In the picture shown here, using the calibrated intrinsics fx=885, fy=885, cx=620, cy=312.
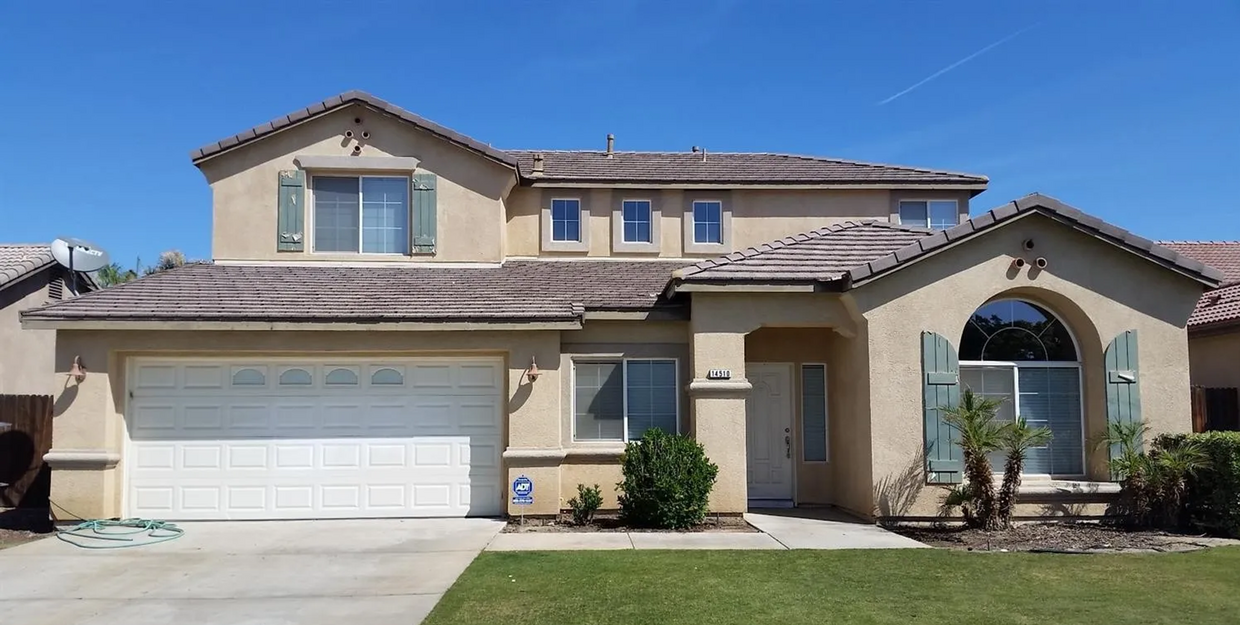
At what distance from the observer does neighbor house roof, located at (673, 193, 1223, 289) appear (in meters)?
11.9

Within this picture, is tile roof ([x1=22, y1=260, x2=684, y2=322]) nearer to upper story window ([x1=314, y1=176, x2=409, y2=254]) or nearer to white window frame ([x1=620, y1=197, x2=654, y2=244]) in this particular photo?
upper story window ([x1=314, y1=176, x2=409, y2=254])

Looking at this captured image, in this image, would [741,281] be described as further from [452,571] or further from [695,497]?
[452,571]

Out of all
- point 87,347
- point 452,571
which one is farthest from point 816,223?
point 87,347

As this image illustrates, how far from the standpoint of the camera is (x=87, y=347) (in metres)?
12.2

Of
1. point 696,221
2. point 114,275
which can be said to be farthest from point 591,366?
point 114,275

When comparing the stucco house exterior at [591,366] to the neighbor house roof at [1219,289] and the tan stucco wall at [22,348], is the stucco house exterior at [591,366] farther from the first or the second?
the tan stucco wall at [22,348]

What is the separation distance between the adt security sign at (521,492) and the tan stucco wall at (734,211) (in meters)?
4.84

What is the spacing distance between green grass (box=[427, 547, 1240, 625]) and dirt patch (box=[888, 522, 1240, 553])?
43cm

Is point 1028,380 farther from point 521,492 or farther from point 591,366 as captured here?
point 521,492

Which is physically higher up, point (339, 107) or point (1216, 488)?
point (339, 107)

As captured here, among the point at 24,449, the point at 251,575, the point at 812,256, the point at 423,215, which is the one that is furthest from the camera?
the point at 423,215

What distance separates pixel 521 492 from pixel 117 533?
17.1 ft

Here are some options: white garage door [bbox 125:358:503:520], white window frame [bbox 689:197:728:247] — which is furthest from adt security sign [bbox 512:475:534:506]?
white window frame [bbox 689:197:728:247]

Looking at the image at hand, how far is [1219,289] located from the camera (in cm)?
1762
